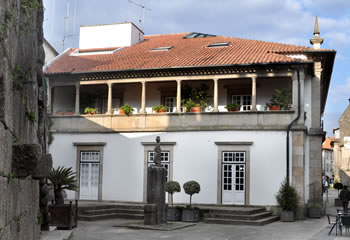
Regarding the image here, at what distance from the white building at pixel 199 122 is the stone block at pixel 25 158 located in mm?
18065

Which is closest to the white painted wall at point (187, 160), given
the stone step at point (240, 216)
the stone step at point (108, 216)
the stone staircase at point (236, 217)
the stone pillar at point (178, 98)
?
the stone pillar at point (178, 98)

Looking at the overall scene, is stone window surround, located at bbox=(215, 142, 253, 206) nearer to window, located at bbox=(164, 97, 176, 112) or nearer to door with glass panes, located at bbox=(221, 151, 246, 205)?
door with glass panes, located at bbox=(221, 151, 246, 205)

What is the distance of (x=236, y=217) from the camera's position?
60.8ft

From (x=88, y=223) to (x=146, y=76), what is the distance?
8.23 meters

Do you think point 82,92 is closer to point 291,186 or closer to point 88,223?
point 88,223

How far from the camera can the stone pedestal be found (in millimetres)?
16164

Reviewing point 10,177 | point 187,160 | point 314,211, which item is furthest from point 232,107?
point 10,177

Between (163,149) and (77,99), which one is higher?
(77,99)

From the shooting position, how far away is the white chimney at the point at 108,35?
29.6 m

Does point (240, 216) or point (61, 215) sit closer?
point (61, 215)

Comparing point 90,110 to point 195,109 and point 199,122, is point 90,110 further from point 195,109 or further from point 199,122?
point 199,122

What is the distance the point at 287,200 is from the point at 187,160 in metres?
4.64

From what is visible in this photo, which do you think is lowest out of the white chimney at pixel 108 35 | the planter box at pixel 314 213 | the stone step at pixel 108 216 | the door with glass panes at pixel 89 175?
the stone step at pixel 108 216

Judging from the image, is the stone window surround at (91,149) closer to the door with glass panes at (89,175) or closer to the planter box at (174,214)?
the door with glass panes at (89,175)
